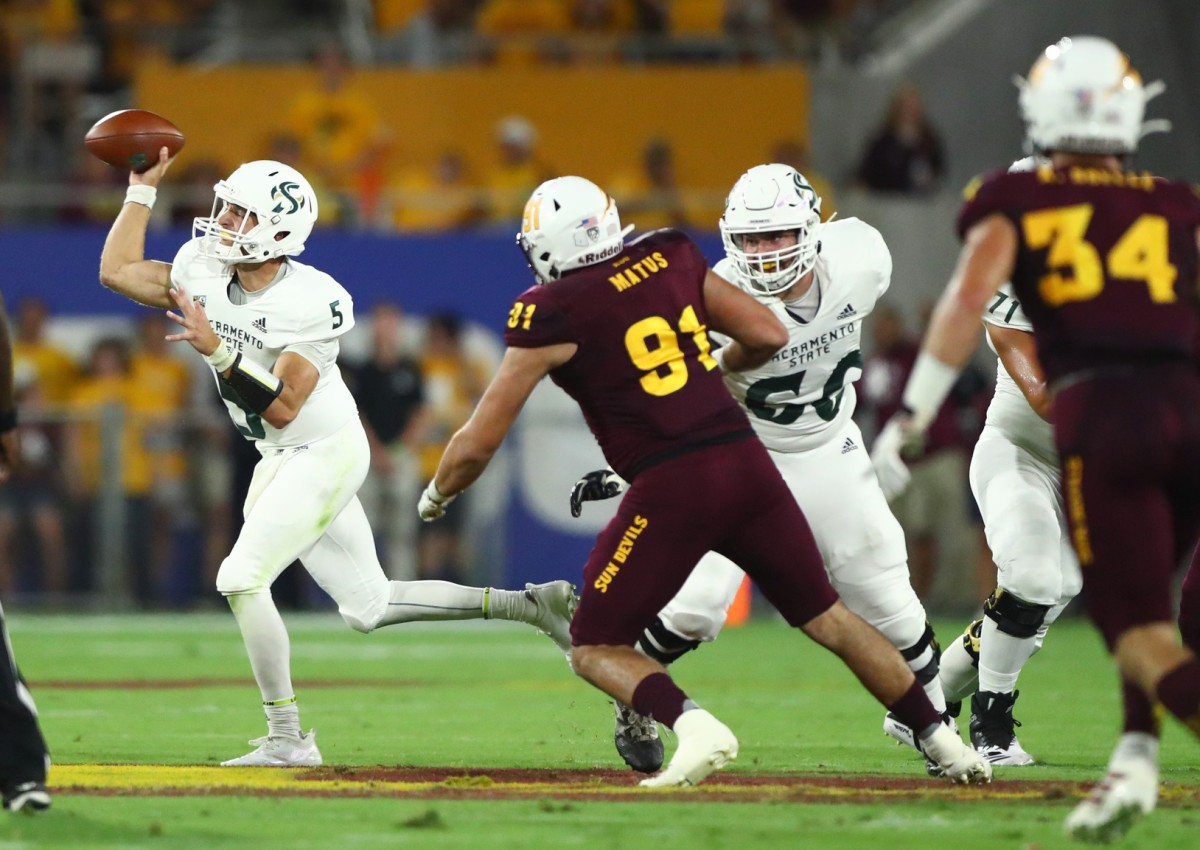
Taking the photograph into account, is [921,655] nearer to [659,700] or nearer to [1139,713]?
[659,700]

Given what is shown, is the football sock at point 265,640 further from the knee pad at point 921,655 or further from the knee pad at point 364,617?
the knee pad at point 921,655

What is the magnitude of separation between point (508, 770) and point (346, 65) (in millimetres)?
10202

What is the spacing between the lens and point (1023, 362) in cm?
642

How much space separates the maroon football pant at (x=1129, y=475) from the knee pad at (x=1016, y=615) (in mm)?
1775

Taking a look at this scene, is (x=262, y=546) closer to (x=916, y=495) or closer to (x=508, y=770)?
(x=508, y=770)

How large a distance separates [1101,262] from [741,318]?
4.18 ft

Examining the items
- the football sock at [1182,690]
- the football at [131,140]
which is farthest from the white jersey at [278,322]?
the football sock at [1182,690]

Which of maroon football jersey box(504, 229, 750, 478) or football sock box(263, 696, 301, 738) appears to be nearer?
maroon football jersey box(504, 229, 750, 478)

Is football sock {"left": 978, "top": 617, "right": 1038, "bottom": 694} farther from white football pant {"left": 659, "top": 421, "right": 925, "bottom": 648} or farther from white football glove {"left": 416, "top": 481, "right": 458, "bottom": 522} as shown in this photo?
white football glove {"left": 416, "top": 481, "right": 458, "bottom": 522}

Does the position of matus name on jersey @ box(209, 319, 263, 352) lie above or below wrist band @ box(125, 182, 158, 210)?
below

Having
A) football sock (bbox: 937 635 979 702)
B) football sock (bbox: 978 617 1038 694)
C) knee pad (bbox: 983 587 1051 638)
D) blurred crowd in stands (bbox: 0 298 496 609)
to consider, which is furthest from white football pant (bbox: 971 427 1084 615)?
blurred crowd in stands (bbox: 0 298 496 609)

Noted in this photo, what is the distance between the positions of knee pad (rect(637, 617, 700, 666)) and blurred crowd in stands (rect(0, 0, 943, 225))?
26.4ft

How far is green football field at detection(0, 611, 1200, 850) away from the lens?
15.6 feet

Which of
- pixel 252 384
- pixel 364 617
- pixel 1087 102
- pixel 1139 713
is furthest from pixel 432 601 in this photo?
pixel 1087 102
